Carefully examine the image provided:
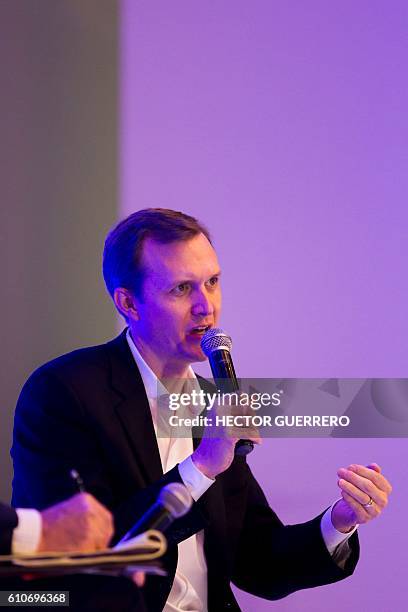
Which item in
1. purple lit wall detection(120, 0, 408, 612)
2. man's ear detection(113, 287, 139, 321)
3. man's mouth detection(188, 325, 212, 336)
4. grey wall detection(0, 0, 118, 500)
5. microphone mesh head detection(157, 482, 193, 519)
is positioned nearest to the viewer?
microphone mesh head detection(157, 482, 193, 519)

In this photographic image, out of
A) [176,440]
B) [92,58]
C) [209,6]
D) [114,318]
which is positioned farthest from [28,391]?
[209,6]

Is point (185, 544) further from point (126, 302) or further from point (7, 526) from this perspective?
point (7, 526)

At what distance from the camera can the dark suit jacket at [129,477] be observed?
1902mm

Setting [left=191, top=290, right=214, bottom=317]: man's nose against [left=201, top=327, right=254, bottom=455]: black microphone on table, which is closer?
[left=201, top=327, right=254, bottom=455]: black microphone on table

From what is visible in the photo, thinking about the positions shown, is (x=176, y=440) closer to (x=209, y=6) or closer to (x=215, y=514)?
(x=215, y=514)

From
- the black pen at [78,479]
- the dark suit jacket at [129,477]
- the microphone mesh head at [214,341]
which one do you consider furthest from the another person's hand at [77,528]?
the microphone mesh head at [214,341]

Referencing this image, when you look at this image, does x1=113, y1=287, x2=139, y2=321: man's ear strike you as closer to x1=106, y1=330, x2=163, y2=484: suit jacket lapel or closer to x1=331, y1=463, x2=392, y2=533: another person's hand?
x1=106, y1=330, x2=163, y2=484: suit jacket lapel

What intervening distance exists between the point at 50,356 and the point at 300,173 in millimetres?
1074

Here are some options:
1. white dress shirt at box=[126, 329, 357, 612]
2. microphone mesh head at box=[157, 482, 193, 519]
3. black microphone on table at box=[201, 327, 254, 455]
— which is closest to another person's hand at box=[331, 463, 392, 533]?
white dress shirt at box=[126, 329, 357, 612]

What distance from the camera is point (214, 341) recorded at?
193 cm

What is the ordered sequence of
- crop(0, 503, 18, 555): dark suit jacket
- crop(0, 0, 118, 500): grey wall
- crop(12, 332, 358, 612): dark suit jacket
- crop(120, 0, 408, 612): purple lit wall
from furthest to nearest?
1. crop(120, 0, 408, 612): purple lit wall
2. crop(0, 0, 118, 500): grey wall
3. crop(12, 332, 358, 612): dark suit jacket
4. crop(0, 503, 18, 555): dark suit jacket

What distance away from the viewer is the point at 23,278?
263cm

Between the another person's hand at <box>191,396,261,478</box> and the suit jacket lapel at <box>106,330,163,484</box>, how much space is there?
0.70 ft

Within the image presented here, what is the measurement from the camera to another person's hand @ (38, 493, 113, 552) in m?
1.25
